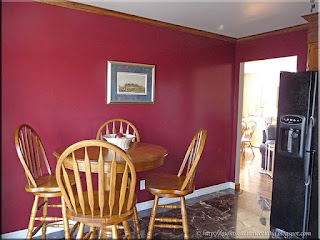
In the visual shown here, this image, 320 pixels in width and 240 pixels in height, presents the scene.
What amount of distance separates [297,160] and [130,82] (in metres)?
1.78

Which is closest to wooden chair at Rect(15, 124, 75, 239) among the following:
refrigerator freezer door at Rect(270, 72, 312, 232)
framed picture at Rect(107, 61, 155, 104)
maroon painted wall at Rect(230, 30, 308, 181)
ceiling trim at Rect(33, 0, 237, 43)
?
framed picture at Rect(107, 61, 155, 104)

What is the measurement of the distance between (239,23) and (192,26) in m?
0.55

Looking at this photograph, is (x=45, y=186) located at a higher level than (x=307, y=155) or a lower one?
lower

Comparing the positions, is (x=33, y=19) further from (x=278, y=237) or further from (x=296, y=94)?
(x=278, y=237)

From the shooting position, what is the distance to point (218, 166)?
379cm

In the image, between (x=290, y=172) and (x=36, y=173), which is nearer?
(x=36, y=173)

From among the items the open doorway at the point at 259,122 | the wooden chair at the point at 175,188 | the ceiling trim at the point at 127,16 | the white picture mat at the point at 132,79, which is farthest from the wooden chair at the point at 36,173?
the open doorway at the point at 259,122

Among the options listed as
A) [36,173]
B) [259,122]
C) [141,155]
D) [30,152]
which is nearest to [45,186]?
[36,173]

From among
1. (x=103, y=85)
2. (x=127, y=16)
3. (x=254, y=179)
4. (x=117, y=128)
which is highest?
(x=127, y=16)

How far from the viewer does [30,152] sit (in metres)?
2.27

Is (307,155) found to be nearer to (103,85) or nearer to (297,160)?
(297,160)

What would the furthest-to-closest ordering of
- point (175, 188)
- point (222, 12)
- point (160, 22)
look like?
1. point (160, 22)
2. point (222, 12)
3. point (175, 188)

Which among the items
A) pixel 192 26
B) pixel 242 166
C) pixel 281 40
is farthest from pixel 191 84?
pixel 242 166

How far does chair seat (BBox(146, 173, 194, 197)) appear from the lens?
211 centimetres
